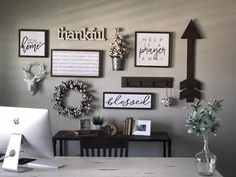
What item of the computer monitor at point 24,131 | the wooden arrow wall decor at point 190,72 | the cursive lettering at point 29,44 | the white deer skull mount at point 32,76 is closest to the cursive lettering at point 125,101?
the wooden arrow wall decor at point 190,72

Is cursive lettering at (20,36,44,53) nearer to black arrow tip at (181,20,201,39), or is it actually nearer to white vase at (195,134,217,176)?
black arrow tip at (181,20,201,39)

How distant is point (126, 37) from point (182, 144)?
1.36 meters

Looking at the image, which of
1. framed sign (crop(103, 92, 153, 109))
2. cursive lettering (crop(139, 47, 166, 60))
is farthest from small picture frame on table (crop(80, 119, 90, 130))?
cursive lettering (crop(139, 47, 166, 60))

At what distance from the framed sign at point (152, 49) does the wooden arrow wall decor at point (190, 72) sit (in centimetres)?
22

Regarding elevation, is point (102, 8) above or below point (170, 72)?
above

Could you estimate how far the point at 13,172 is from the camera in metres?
2.31

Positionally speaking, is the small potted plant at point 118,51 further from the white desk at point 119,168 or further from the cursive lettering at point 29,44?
the white desk at point 119,168

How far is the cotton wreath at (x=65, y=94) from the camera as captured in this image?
4.09 m

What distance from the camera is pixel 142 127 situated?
3980 mm

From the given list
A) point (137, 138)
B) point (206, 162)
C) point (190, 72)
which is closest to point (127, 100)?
point (137, 138)

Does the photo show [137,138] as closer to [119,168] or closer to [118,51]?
[118,51]

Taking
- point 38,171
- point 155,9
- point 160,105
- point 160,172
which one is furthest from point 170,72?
point 38,171

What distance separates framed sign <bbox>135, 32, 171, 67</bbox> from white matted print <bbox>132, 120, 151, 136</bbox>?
636 mm

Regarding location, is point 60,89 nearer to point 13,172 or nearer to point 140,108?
point 140,108
